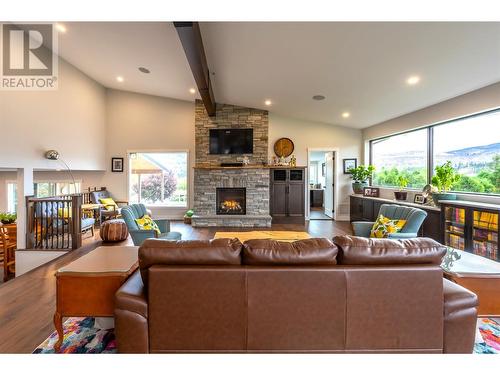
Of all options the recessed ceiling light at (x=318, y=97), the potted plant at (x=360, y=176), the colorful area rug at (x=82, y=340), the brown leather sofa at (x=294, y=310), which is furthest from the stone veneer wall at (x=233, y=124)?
the brown leather sofa at (x=294, y=310)

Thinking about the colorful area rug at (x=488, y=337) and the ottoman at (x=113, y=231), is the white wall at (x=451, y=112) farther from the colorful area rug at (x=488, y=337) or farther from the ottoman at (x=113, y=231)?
the ottoman at (x=113, y=231)

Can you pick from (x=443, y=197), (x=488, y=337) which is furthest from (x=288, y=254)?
(x=443, y=197)

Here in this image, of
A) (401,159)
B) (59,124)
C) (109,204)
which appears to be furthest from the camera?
(109,204)

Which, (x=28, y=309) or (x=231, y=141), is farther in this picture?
(x=231, y=141)

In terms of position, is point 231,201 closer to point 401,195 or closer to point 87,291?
point 401,195

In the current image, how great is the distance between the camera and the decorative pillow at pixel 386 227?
3320mm

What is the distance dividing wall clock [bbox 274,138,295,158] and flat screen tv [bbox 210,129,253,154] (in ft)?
2.87

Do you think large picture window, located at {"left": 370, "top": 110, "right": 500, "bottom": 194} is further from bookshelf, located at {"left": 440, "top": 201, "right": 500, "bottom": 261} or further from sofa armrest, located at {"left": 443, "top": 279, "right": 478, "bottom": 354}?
sofa armrest, located at {"left": 443, "top": 279, "right": 478, "bottom": 354}

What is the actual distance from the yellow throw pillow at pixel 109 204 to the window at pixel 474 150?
26.3 ft

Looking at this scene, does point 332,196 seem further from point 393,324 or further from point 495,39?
point 393,324

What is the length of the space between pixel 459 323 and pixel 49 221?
6.27 m

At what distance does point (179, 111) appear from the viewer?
7.57 meters

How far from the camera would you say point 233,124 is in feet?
23.6
